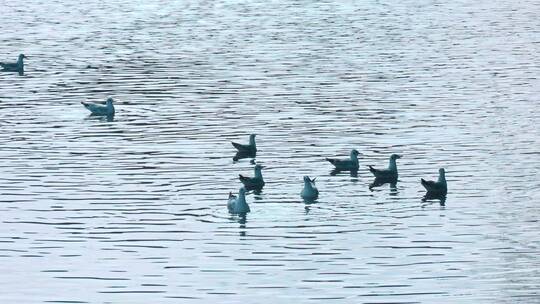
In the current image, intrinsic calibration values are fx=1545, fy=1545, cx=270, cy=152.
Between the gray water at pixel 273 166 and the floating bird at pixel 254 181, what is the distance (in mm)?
275

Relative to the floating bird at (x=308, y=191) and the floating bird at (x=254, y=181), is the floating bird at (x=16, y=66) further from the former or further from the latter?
the floating bird at (x=308, y=191)

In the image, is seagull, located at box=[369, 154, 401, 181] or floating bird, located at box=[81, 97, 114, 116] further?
floating bird, located at box=[81, 97, 114, 116]

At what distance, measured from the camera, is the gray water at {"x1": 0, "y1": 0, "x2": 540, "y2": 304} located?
3791cm

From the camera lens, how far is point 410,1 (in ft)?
426

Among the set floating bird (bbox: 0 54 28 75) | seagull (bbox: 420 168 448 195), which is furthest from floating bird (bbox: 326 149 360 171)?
floating bird (bbox: 0 54 28 75)

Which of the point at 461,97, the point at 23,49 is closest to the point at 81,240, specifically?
the point at 461,97

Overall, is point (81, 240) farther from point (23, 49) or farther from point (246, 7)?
point (246, 7)

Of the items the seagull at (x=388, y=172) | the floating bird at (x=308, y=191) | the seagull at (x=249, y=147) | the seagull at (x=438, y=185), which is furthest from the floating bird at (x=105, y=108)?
the seagull at (x=438, y=185)

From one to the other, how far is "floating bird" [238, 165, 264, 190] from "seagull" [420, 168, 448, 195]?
202 inches

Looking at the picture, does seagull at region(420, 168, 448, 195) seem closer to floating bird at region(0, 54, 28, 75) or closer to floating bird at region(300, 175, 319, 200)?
floating bird at region(300, 175, 319, 200)

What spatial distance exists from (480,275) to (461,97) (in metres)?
31.0

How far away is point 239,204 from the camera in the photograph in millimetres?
44906

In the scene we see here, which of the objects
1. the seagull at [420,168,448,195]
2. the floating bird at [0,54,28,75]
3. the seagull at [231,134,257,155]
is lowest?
the floating bird at [0,54,28,75]

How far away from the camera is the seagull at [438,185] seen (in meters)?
47.0
